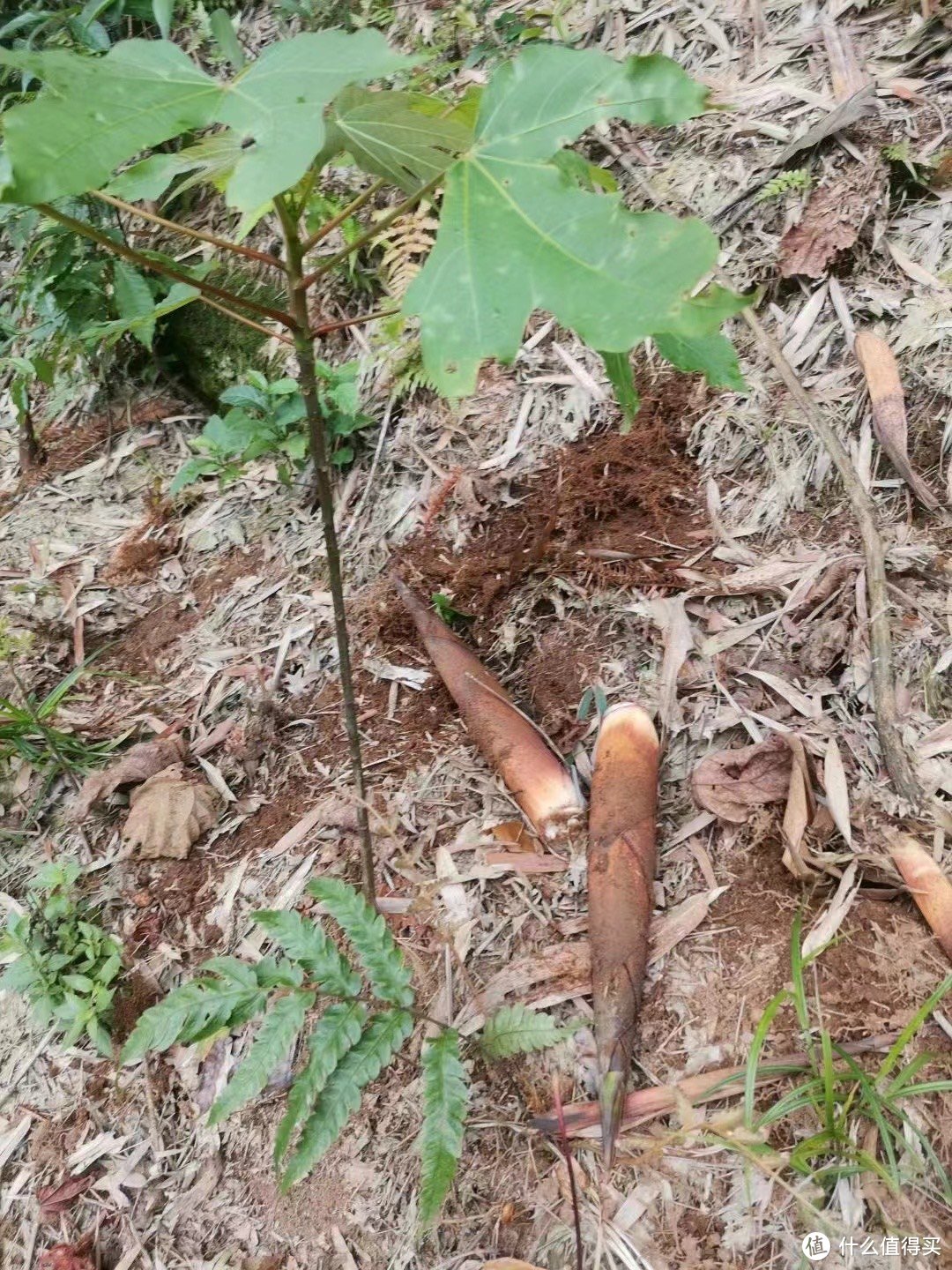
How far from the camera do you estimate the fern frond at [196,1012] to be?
1303mm

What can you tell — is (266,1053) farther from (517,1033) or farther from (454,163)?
(454,163)

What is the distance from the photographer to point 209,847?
6.44ft

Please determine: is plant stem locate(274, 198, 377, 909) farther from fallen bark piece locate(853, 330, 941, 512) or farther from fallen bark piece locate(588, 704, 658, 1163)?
fallen bark piece locate(853, 330, 941, 512)

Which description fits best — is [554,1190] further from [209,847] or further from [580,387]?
[580,387]

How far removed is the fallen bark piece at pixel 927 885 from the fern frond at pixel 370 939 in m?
0.87

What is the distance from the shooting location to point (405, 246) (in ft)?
8.23

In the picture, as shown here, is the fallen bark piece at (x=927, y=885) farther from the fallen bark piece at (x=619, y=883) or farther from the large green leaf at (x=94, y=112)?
the large green leaf at (x=94, y=112)

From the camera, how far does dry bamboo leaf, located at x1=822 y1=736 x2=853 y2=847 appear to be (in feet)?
4.96

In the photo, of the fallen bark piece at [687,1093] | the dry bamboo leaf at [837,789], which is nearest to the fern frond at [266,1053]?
the fallen bark piece at [687,1093]

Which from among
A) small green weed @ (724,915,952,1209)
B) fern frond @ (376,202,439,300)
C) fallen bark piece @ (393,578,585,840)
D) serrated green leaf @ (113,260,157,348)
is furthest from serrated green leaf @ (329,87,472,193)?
serrated green leaf @ (113,260,157,348)

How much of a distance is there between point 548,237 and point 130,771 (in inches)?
66.8

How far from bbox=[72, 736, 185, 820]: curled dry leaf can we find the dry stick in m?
1.62

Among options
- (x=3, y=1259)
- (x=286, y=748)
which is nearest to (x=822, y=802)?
(x=286, y=748)

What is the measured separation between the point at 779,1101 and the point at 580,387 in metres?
1.71
